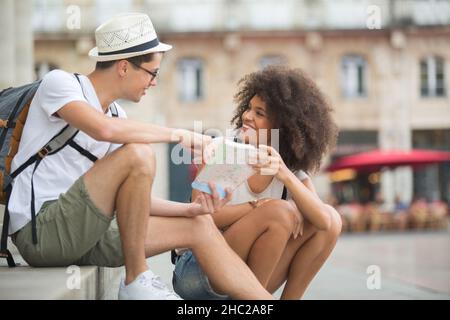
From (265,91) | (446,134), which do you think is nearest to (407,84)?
(446,134)

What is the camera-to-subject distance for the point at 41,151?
3.48 metres

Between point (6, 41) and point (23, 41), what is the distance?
51.2 inches

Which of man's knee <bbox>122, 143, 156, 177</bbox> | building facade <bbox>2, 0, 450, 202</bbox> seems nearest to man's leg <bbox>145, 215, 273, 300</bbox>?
man's knee <bbox>122, 143, 156, 177</bbox>

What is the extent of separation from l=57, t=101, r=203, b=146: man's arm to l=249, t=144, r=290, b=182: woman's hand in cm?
26

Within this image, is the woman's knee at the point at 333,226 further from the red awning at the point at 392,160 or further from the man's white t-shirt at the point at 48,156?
the red awning at the point at 392,160

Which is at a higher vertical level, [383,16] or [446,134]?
[383,16]

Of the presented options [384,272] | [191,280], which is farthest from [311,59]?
[191,280]

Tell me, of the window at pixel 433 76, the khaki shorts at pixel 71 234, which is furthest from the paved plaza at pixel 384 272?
the window at pixel 433 76

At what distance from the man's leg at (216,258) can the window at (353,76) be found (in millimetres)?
25719

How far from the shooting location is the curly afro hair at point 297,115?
156 inches

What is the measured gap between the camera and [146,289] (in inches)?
126

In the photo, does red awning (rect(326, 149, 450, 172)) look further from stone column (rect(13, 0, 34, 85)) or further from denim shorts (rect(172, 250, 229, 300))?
denim shorts (rect(172, 250, 229, 300))
